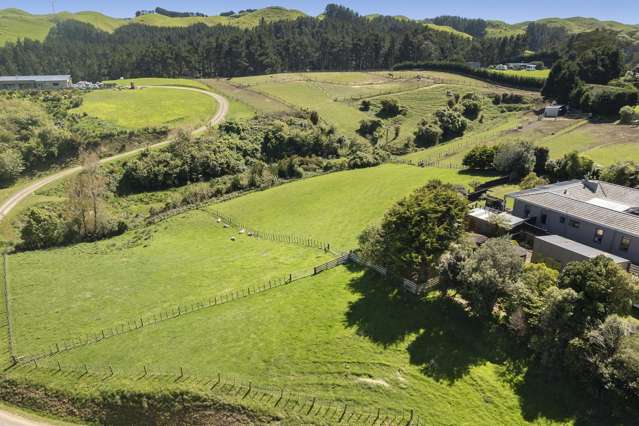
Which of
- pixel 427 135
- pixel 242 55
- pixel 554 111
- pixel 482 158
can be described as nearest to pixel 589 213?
pixel 482 158

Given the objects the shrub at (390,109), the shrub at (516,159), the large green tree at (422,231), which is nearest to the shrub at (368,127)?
the shrub at (390,109)

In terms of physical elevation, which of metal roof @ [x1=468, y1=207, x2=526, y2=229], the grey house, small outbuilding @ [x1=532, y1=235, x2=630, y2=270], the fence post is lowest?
the fence post

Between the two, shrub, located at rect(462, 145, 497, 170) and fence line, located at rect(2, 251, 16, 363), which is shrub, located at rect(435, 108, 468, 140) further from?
fence line, located at rect(2, 251, 16, 363)

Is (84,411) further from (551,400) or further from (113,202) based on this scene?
(113,202)

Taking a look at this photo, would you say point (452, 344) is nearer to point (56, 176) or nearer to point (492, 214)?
point (492, 214)

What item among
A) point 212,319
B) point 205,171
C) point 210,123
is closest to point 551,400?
point 212,319

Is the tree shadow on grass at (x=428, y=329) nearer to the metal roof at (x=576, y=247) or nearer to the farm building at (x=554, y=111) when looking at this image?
the metal roof at (x=576, y=247)

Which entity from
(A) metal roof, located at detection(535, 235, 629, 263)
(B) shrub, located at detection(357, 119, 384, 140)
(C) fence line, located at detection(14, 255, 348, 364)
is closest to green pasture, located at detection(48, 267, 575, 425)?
(C) fence line, located at detection(14, 255, 348, 364)
